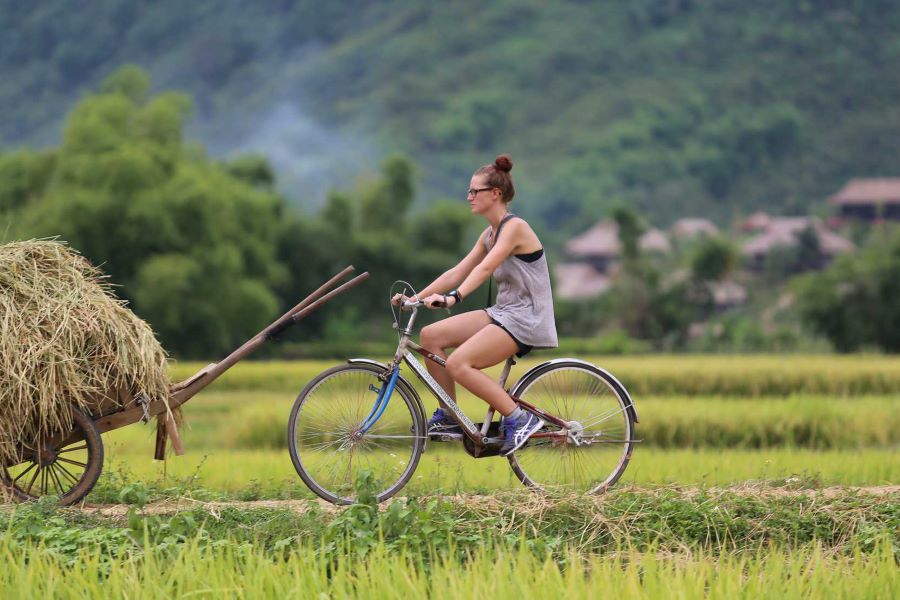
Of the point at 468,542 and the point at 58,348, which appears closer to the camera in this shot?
the point at 468,542

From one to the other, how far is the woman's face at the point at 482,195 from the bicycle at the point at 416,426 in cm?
55

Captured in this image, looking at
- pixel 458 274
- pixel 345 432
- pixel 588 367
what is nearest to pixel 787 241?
pixel 588 367

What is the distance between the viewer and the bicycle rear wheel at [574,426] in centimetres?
650

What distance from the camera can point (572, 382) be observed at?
6.50 metres

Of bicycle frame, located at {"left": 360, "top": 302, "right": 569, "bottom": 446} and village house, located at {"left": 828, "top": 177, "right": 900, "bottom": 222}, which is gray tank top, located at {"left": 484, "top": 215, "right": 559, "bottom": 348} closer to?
bicycle frame, located at {"left": 360, "top": 302, "right": 569, "bottom": 446}

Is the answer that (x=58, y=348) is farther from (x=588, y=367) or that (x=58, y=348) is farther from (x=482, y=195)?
(x=588, y=367)

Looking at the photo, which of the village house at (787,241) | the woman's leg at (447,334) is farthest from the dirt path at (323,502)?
the village house at (787,241)

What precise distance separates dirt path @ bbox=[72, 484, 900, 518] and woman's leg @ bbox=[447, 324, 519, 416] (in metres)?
0.51

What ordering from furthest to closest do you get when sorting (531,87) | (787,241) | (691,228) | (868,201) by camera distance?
1. (531,87)
2. (868,201)
3. (691,228)
4. (787,241)

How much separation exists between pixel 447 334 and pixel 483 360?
0.76ft

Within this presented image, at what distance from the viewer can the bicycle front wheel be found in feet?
20.3

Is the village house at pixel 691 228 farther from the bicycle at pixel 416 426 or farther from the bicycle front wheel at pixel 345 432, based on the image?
the bicycle front wheel at pixel 345 432

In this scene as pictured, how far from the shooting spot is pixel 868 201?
77.8 metres

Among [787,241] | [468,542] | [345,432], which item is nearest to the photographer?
[468,542]
